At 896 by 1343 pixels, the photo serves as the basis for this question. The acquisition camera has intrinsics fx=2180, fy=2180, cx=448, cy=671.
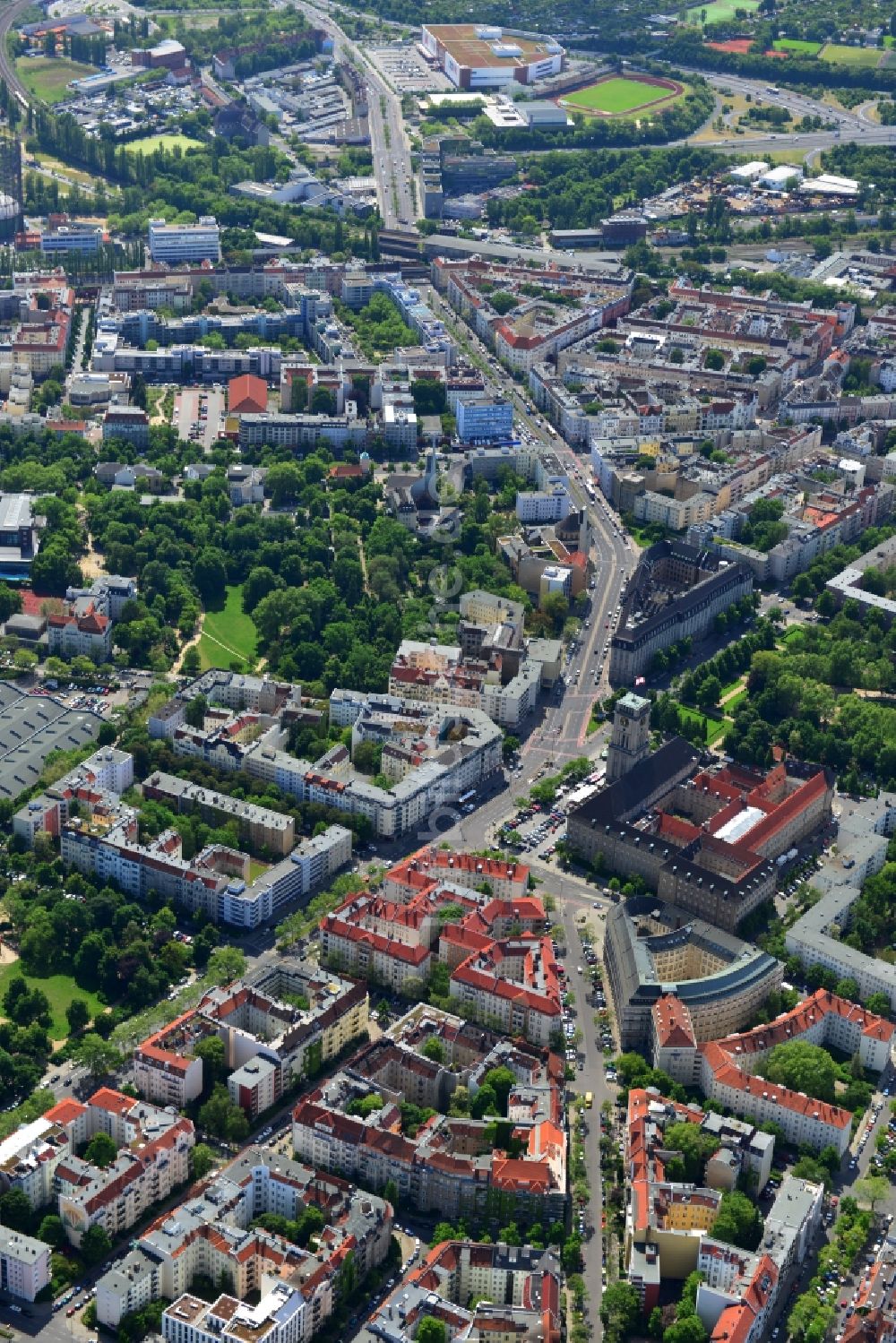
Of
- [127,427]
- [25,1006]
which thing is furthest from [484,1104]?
[127,427]

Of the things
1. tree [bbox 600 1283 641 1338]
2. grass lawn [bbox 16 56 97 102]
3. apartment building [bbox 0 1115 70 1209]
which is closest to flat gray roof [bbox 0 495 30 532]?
apartment building [bbox 0 1115 70 1209]

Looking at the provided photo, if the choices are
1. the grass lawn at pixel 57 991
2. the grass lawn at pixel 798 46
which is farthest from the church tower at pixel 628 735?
the grass lawn at pixel 798 46

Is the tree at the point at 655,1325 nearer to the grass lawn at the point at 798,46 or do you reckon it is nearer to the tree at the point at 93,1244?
the tree at the point at 93,1244

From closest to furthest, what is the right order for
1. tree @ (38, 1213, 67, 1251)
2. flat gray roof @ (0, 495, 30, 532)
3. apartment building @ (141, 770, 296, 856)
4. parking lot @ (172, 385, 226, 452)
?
tree @ (38, 1213, 67, 1251)
apartment building @ (141, 770, 296, 856)
flat gray roof @ (0, 495, 30, 532)
parking lot @ (172, 385, 226, 452)

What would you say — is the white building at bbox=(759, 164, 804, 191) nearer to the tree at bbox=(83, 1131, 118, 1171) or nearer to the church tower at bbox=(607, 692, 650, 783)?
the church tower at bbox=(607, 692, 650, 783)

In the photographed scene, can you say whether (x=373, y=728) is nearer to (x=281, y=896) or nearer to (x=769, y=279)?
(x=281, y=896)

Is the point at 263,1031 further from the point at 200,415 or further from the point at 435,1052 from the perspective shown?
the point at 200,415

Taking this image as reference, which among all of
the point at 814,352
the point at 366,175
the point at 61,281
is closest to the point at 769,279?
the point at 814,352
